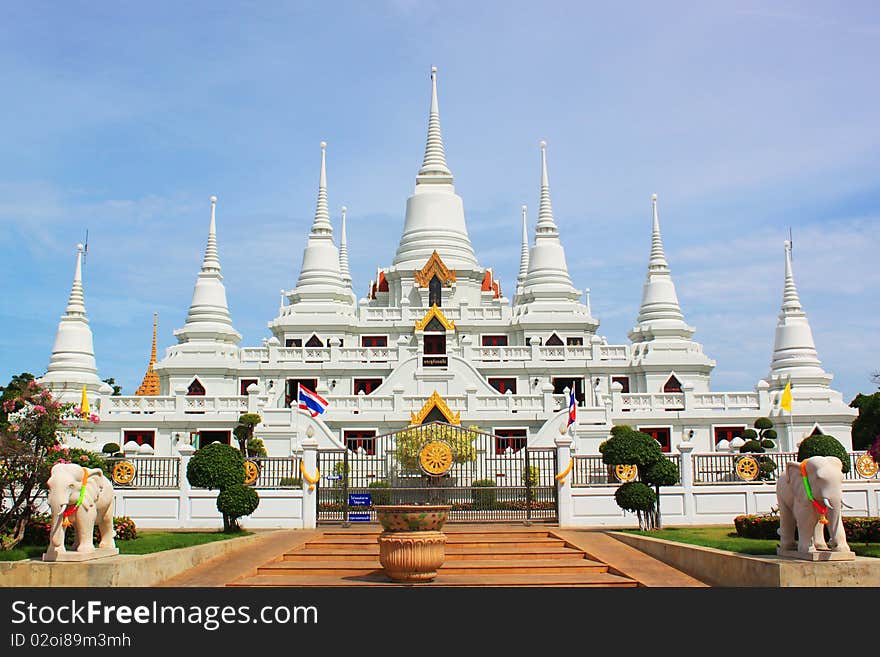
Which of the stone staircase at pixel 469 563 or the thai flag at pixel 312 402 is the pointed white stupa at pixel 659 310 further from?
the stone staircase at pixel 469 563

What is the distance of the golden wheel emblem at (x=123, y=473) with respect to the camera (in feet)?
99.6

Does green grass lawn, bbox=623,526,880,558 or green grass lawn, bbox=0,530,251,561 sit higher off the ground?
green grass lawn, bbox=0,530,251,561

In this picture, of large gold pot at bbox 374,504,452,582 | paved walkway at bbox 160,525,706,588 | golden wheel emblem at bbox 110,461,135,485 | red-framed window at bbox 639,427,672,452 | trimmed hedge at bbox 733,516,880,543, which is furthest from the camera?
red-framed window at bbox 639,427,672,452

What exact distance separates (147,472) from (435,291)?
94.9ft

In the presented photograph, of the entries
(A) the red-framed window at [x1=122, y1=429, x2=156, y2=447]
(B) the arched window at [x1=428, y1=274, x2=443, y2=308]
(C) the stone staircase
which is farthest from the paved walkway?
(B) the arched window at [x1=428, y1=274, x2=443, y2=308]

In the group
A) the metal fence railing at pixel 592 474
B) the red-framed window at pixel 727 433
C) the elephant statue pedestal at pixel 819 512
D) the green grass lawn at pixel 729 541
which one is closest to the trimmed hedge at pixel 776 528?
the green grass lawn at pixel 729 541

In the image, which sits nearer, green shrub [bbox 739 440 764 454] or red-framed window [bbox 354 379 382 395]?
green shrub [bbox 739 440 764 454]

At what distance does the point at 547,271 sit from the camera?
192 feet

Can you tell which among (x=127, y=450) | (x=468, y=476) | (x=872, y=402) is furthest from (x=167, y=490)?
(x=872, y=402)

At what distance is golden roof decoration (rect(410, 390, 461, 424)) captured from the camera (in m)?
41.5

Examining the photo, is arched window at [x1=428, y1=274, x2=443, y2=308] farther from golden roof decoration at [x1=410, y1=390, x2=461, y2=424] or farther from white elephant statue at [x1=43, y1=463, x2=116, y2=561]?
white elephant statue at [x1=43, y1=463, x2=116, y2=561]

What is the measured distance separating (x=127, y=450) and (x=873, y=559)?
29801mm

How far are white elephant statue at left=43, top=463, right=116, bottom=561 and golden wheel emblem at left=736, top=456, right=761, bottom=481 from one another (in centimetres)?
1933
